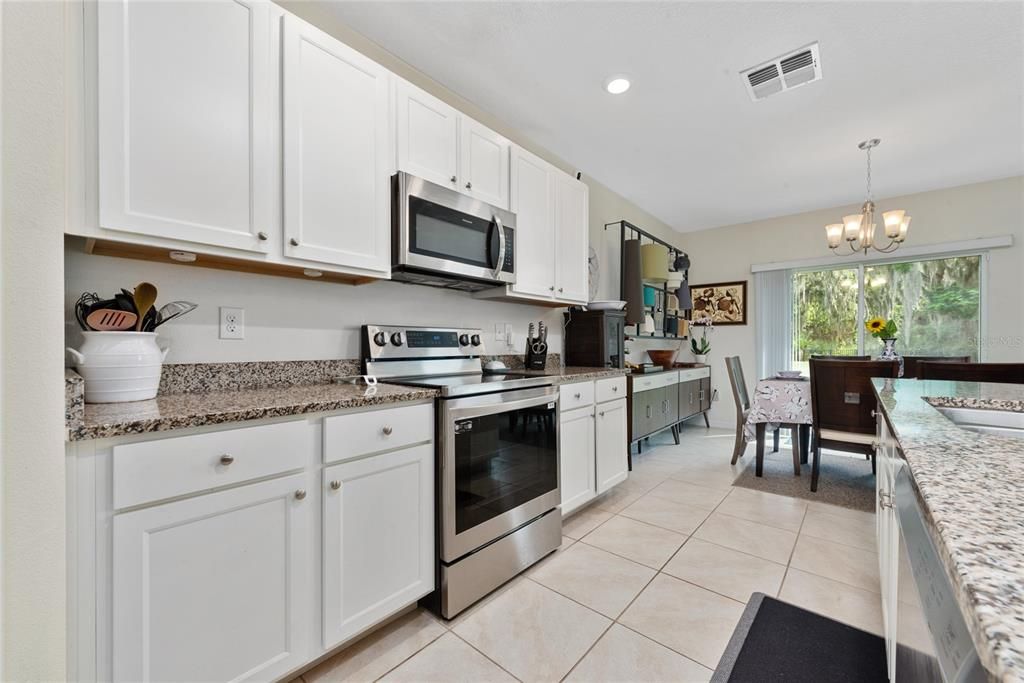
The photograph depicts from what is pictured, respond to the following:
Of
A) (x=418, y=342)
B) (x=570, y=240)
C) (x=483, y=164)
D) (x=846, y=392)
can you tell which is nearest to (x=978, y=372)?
(x=846, y=392)

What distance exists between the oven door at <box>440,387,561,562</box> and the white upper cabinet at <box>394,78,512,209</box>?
3.61 ft

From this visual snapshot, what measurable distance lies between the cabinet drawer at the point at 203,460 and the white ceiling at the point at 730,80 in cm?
192

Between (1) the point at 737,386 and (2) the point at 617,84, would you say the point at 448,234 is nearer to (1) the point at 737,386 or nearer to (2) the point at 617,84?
(2) the point at 617,84

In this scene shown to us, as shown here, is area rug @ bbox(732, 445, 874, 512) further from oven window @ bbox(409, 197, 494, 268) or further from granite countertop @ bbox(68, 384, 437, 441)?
granite countertop @ bbox(68, 384, 437, 441)

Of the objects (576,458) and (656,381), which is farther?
(656,381)

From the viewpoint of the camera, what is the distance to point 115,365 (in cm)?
122

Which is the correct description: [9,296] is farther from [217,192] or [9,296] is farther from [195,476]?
[217,192]

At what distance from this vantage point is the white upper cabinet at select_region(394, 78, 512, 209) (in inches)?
75.6

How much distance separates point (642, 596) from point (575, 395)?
3.34 ft

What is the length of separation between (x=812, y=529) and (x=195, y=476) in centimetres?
294

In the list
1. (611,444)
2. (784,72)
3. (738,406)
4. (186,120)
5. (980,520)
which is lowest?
(611,444)

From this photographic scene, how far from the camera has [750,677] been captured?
4.52 ft

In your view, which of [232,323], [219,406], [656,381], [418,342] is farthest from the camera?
[656,381]

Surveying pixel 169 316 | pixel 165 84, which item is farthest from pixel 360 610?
pixel 165 84
